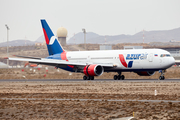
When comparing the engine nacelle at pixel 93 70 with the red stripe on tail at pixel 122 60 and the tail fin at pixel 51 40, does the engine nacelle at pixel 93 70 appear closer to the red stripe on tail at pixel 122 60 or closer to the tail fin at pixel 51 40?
the red stripe on tail at pixel 122 60

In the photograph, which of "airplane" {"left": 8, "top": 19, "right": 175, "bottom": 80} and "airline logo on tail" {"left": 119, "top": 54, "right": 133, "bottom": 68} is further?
"airline logo on tail" {"left": 119, "top": 54, "right": 133, "bottom": 68}

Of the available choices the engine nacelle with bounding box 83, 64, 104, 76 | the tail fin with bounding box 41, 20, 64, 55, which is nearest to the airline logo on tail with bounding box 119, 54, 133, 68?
the engine nacelle with bounding box 83, 64, 104, 76

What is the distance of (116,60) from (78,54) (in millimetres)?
7229

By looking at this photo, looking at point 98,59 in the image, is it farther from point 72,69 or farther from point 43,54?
point 43,54

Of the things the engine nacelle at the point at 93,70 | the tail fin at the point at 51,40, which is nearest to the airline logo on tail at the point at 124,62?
the engine nacelle at the point at 93,70

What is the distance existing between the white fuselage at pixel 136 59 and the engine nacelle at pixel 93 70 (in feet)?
3.79

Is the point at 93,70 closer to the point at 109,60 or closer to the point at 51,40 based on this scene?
the point at 109,60

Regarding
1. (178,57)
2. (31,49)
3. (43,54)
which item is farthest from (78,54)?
(31,49)

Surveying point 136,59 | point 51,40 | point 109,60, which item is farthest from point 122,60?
point 51,40

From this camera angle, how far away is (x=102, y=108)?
17.7m

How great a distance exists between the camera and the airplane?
4109 cm

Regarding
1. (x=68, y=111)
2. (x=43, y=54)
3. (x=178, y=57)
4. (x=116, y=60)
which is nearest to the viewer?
(x=68, y=111)

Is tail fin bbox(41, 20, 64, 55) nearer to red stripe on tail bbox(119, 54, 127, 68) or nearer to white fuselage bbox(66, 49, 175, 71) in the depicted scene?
white fuselage bbox(66, 49, 175, 71)

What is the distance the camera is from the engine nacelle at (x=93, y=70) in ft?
141
